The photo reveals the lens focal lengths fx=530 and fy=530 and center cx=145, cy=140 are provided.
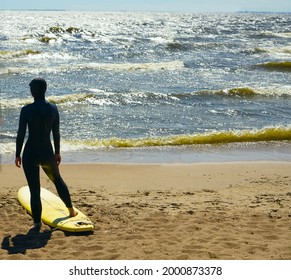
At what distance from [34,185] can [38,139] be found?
20.1 inches

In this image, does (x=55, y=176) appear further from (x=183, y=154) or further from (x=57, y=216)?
(x=183, y=154)

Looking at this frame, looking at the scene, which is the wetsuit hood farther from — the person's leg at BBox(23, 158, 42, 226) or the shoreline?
the shoreline

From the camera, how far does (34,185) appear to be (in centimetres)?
544

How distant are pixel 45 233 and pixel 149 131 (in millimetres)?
6852

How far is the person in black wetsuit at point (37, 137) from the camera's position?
5.16 metres

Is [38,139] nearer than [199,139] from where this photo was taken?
Yes

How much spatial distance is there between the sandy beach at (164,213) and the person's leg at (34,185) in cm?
18

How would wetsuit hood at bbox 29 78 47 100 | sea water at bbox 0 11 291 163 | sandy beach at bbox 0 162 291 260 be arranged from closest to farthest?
sandy beach at bbox 0 162 291 260 → wetsuit hood at bbox 29 78 47 100 → sea water at bbox 0 11 291 163

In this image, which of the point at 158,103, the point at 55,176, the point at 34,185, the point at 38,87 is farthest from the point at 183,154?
the point at 158,103

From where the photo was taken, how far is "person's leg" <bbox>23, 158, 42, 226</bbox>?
535 centimetres

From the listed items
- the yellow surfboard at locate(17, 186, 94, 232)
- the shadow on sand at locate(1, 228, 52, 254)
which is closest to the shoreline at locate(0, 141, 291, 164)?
the yellow surfboard at locate(17, 186, 94, 232)

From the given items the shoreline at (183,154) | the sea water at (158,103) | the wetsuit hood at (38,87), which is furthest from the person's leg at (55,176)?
the sea water at (158,103)

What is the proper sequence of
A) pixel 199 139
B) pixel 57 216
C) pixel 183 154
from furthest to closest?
1. pixel 199 139
2. pixel 183 154
3. pixel 57 216

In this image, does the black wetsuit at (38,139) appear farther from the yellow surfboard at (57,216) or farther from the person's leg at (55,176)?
the yellow surfboard at (57,216)
